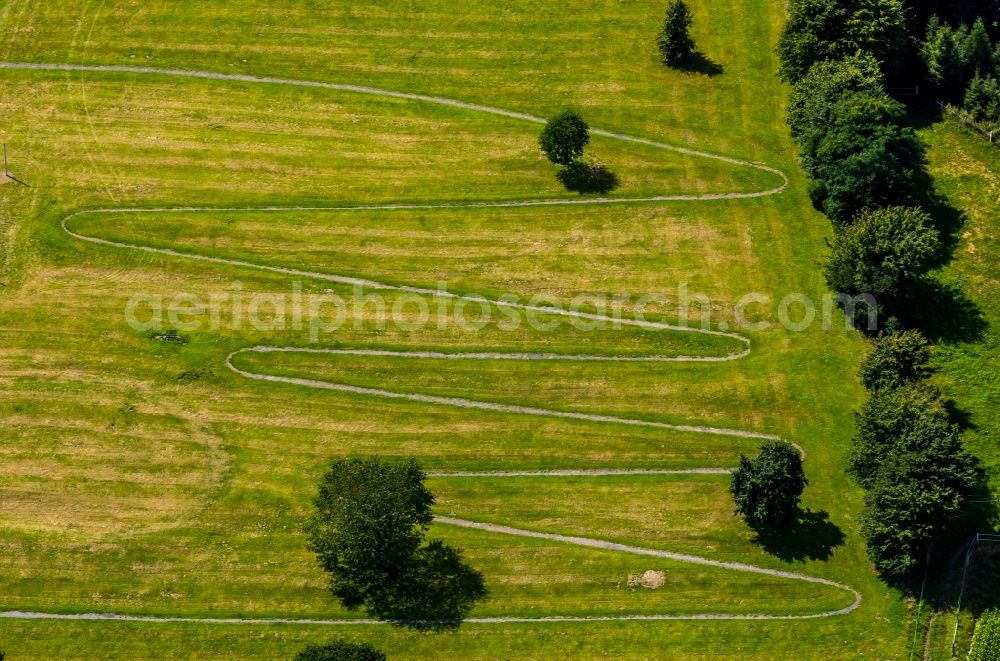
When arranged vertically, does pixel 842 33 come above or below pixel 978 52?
above

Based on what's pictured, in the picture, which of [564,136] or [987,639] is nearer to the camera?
[987,639]

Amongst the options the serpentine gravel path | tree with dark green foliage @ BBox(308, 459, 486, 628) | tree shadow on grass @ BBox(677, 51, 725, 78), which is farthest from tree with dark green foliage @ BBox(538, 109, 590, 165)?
tree with dark green foliage @ BBox(308, 459, 486, 628)

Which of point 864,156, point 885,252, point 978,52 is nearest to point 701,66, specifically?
point 864,156

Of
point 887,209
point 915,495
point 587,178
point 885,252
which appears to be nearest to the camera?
point 915,495

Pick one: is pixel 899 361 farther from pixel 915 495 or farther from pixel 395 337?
pixel 395 337

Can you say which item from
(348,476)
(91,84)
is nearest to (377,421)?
(348,476)

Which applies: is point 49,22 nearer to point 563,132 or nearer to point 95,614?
point 563,132
